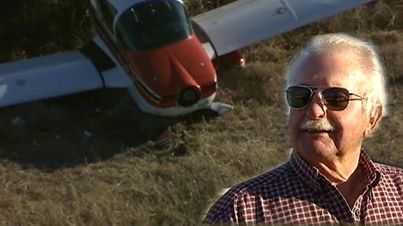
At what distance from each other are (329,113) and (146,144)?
17.8ft

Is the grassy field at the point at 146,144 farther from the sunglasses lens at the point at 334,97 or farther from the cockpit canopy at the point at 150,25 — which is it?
the sunglasses lens at the point at 334,97

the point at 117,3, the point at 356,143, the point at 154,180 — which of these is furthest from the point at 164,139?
the point at 356,143

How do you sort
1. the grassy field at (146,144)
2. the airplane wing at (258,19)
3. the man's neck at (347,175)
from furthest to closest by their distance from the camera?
the airplane wing at (258,19) → the grassy field at (146,144) → the man's neck at (347,175)

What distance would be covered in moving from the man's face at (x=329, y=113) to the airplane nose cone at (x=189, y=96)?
545 centimetres

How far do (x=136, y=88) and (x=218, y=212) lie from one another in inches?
247

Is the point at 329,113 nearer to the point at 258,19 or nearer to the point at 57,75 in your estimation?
the point at 57,75

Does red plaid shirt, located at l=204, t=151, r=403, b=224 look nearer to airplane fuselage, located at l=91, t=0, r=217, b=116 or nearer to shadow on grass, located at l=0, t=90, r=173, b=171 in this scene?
shadow on grass, located at l=0, t=90, r=173, b=171

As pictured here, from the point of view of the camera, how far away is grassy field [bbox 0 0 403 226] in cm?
622

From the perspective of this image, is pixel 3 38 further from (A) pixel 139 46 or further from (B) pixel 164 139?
(B) pixel 164 139

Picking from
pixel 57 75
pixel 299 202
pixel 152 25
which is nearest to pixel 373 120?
pixel 299 202

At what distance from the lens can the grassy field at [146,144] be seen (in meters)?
6.22

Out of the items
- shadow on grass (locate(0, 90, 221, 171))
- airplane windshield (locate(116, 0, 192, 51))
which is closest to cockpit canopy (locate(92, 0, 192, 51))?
airplane windshield (locate(116, 0, 192, 51))

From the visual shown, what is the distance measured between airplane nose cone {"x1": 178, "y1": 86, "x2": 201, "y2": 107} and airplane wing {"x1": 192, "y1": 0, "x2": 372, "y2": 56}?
4.92 feet

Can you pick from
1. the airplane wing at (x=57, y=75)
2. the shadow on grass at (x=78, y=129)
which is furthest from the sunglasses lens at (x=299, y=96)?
the airplane wing at (x=57, y=75)
